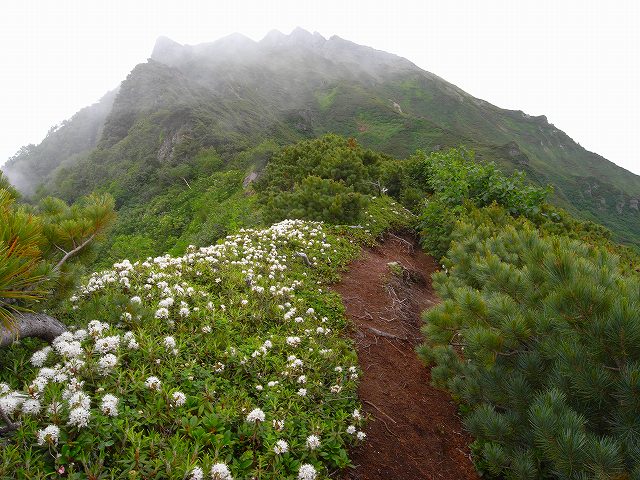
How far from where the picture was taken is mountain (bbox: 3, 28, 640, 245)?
133 feet

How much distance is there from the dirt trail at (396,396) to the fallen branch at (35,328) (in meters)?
3.19

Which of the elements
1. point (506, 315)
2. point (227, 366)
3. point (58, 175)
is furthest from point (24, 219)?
point (58, 175)

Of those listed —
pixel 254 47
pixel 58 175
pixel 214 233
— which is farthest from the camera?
pixel 254 47

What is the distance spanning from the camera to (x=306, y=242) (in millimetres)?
9234

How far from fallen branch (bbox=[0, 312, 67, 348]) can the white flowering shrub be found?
0.16m

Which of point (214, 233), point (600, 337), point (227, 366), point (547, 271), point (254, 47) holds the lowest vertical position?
point (214, 233)

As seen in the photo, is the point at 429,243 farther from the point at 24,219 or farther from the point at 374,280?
the point at 24,219

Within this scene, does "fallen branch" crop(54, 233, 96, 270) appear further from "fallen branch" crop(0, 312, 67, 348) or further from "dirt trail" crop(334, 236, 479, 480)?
"dirt trail" crop(334, 236, 479, 480)

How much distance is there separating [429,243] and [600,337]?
30.9 ft

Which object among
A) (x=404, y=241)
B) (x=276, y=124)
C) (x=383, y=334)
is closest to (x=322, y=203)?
(x=404, y=241)

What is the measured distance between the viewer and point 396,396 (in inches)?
200

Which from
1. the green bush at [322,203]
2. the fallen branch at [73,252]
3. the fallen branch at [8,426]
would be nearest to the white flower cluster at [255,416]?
the fallen branch at [8,426]

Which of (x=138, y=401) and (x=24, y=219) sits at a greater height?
(x=24, y=219)

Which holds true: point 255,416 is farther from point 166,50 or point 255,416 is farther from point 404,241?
point 166,50
